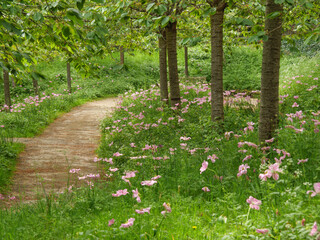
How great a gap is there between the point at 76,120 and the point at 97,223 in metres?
9.34

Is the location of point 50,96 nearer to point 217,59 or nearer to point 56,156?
point 56,156

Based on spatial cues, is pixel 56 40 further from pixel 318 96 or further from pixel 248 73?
pixel 248 73

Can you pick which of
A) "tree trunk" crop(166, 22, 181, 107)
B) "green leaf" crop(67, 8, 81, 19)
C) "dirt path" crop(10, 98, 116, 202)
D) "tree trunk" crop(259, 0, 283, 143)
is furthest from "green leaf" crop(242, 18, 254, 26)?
"tree trunk" crop(166, 22, 181, 107)

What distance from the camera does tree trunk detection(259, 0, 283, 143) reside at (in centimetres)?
424

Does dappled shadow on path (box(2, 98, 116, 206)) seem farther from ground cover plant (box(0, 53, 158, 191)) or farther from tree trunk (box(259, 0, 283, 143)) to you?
tree trunk (box(259, 0, 283, 143))

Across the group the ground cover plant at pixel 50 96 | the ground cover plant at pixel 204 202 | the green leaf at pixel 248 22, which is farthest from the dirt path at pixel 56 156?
the green leaf at pixel 248 22

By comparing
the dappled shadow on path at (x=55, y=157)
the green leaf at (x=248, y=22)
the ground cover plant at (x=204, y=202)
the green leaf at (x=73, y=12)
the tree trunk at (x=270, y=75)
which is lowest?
the dappled shadow on path at (x=55, y=157)

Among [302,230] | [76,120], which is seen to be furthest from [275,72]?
[76,120]

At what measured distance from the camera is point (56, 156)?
7.21 metres

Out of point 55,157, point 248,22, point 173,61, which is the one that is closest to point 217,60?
point 248,22

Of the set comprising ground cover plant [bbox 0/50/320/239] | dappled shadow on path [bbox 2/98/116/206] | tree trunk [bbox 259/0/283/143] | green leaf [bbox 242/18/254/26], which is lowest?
dappled shadow on path [bbox 2/98/116/206]

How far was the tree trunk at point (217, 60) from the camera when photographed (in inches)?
234

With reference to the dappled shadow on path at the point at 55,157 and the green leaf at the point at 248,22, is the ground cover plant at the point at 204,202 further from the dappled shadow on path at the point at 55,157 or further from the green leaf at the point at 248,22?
the green leaf at the point at 248,22

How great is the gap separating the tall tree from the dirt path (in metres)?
2.67
